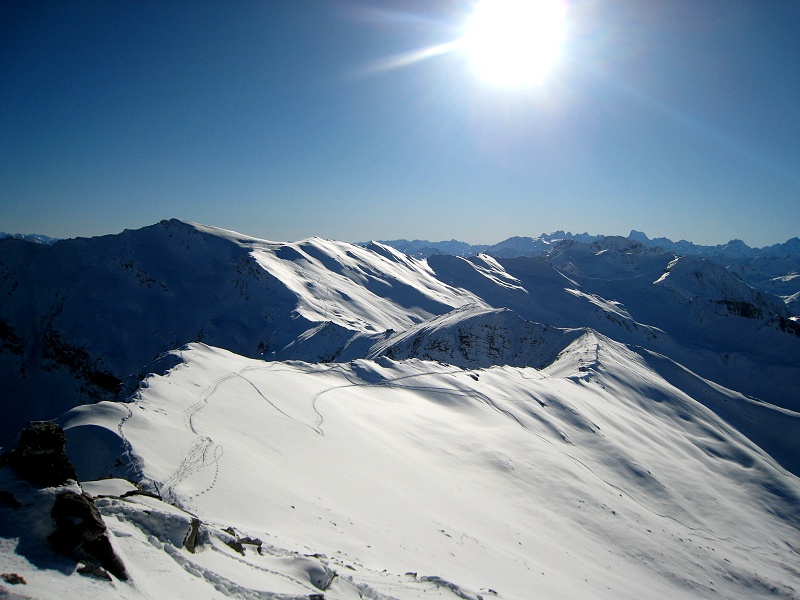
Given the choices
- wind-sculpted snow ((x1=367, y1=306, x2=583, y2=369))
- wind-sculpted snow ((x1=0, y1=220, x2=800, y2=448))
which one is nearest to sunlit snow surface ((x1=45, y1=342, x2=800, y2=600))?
wind-sculpted snow ((x1=367, y1=306, x2=583, y2=369))

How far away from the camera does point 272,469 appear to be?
1634 centimetres

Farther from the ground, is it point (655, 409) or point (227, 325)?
point (655, 409)

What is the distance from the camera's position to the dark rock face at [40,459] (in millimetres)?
7754

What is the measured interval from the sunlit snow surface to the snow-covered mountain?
4.1 inches

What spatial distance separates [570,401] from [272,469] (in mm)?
32681

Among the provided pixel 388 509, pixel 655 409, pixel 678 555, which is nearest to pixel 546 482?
pixel 678 555

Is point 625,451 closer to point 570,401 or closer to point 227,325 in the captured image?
point 570,401

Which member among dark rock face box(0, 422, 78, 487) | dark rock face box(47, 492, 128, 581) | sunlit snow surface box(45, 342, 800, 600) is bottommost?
sunlit snow surface box(45, 342, 800, 600)

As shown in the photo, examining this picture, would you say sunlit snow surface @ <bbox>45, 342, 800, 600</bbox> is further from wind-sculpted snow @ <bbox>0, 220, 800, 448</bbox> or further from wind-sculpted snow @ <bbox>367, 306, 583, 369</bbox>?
wind-sculpted snow @ <bbox>0, 220, 800, 448</bbox>

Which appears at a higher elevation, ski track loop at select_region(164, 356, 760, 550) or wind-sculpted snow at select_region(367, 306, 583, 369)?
wind-sculpted snow at select_region(367, 306, 583, 369)

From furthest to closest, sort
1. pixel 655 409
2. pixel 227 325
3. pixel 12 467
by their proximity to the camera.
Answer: pixel 227 325
pixel 655 409
pixel 12 467

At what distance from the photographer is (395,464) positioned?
2111 centimetres

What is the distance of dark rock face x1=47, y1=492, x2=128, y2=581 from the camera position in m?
6.79

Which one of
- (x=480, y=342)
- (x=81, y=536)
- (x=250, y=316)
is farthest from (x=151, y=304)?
(x=81, y=536)
